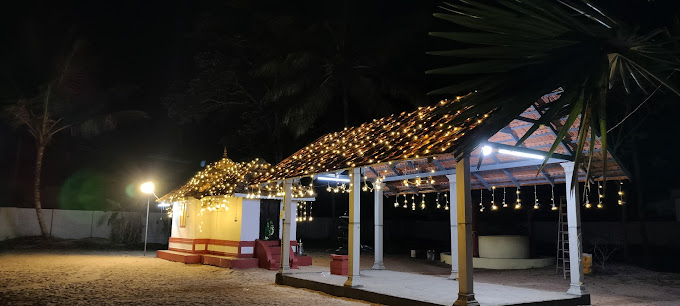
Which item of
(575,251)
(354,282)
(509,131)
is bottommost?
(354,282)

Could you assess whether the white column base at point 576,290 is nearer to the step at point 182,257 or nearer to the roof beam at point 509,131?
the roof beam at point 509,131

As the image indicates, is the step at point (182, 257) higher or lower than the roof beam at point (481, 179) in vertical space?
lower

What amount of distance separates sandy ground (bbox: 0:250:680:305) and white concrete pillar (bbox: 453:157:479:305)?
287cm

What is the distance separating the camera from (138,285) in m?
12.8

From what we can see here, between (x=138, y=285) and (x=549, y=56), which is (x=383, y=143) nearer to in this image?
(x=138, y=285)

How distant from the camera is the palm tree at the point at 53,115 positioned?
27859mm

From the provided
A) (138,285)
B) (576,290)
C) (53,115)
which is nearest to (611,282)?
(576,290)

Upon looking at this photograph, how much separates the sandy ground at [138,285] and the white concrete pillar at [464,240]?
2.81 metres

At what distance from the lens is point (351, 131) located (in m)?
14.8

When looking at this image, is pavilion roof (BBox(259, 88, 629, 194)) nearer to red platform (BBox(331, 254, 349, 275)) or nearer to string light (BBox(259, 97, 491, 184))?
string light (BBox(259, 97, 491, 184))

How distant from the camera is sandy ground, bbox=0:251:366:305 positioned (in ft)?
34.3

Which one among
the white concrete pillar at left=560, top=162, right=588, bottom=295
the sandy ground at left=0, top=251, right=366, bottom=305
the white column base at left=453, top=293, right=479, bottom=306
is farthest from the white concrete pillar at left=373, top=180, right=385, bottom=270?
the white column base at left=453, top=293, right=479, bottom=306

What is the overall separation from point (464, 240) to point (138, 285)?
8.92 meters

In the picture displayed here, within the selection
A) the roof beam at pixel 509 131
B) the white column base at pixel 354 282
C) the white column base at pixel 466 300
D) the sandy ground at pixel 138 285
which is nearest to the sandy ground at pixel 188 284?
the sandy ground at pixel 138 285
